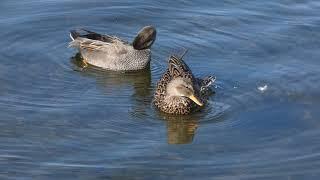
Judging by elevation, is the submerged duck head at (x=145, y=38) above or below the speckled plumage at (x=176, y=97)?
above

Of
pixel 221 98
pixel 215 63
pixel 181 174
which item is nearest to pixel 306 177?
pixel 181 174

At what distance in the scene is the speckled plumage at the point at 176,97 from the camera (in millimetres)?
9945

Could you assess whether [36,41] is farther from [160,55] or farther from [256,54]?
[256,54]

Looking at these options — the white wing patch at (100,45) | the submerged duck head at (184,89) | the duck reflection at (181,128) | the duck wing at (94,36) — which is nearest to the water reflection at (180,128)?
the duck reflection at (181,128)

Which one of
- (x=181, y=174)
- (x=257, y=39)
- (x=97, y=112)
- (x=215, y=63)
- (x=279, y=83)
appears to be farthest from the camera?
(x=257, y=39)

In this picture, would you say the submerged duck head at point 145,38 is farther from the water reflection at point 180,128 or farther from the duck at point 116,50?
the water reflection at point 180,128

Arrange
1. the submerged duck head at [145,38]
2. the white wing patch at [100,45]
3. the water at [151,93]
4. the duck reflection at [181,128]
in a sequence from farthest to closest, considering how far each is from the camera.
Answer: the white wing patch at [100,45] < the submerged duck head at [145,38] < the duck reflection at [181,128] < the water at [151,93]

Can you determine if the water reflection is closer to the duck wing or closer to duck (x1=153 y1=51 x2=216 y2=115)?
duck (x1=153 y1=51 x2=216 y2=115)

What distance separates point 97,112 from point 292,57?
130 inches

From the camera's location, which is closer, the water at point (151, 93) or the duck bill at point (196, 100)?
the water at point (151, 93)

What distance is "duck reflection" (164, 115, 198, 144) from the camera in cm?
925

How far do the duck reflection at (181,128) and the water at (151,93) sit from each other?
0.02 metres

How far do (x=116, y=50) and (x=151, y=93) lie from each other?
46.1 inches

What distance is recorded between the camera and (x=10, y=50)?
11.7 meters
